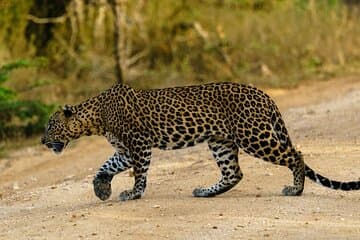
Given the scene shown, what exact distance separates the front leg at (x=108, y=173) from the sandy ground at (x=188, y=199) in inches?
4.2

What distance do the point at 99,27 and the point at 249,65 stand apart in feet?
9.33

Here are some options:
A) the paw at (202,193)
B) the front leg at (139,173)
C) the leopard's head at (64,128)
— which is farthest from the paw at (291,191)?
the leopard's head at (64,128)

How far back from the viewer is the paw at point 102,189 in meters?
9.89

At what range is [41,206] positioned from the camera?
10.2m

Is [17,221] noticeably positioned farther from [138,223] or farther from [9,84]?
[9,84]

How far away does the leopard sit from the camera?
9.54 meters

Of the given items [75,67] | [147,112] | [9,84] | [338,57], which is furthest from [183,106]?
[338,57]

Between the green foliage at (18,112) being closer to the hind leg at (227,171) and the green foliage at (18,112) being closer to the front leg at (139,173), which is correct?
the front leg at (139,173)

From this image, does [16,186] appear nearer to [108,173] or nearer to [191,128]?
[108,173]

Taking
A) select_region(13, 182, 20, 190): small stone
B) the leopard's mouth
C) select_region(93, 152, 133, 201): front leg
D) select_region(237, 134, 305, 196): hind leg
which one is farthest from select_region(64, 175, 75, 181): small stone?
select_region(237, 134, 305, 196): hind leg

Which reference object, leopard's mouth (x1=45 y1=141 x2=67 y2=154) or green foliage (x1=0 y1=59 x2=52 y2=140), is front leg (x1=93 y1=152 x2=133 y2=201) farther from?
green foliage (x1=0 y1=59 x2=52 y2=140)

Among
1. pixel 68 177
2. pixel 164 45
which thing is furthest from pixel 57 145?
pixel 164 45

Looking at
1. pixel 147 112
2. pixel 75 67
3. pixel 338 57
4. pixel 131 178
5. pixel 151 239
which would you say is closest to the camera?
pixel 151 239

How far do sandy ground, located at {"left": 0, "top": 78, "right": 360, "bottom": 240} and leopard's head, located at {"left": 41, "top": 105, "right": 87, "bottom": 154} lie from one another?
571 mm
